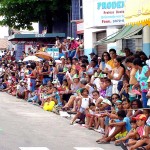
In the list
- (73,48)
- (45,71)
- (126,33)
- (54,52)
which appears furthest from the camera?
(73,48)

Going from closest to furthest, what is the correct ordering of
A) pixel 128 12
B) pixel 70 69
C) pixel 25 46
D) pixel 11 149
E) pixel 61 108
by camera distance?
pixel 11 149 → pixel 128 12 → pixel 61 108 → pixel 70 69 → pixel 25 46

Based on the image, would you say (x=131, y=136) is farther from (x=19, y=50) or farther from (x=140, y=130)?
(x=19, y=50)

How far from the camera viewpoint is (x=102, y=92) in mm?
20297

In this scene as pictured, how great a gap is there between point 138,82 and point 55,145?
359cm

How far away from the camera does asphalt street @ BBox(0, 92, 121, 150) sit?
48.9 feet

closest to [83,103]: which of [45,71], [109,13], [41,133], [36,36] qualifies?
[41,133]

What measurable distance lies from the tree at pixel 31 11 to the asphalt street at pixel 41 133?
60.8 ft

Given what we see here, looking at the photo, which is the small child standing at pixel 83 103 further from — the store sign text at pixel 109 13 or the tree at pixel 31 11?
the tree at pixel 31 11

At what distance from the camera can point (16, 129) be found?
691 inches

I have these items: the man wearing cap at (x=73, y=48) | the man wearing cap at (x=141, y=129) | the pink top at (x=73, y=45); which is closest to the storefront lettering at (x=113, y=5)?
the man wearing cap at (x=73, y=48)

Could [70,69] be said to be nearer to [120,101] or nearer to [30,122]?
[30,122]

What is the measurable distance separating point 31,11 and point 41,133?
85.6 feet

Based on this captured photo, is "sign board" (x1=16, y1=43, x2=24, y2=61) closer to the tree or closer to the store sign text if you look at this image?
the tree

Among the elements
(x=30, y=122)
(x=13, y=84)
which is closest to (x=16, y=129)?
(x=30, y=122)
